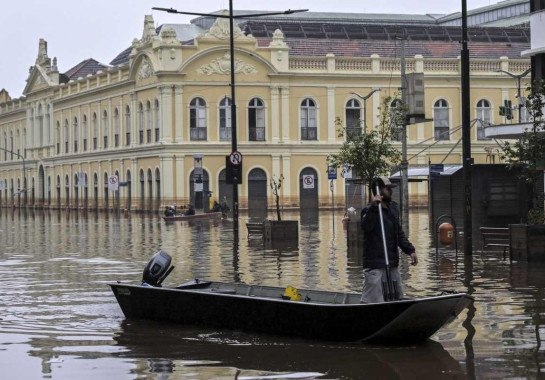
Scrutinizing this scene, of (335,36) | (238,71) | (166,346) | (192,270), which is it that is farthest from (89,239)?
(335,36)

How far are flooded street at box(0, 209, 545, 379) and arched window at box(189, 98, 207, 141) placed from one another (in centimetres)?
5593

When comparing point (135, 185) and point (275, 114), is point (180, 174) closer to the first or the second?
point (135, 185)

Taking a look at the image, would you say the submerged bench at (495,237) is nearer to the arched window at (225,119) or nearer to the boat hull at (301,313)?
the boat hull at (301,313)

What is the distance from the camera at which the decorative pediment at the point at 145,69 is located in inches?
3551

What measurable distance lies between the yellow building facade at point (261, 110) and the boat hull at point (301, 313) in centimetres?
6594

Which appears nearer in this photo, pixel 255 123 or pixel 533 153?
pixel 533 153

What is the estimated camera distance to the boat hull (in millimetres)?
14258

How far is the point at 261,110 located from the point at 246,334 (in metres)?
74.7

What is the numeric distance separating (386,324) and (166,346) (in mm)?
2620

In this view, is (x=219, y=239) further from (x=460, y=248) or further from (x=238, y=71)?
(x=238, y=71)

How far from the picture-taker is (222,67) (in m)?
89.1

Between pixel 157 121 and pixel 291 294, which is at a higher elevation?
pixel 157 121

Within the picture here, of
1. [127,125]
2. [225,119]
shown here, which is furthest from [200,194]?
[127,125]

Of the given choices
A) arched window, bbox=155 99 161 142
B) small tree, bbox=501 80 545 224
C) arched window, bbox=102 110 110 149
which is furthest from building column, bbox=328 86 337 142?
small tree, bbox=501 80 545 224
